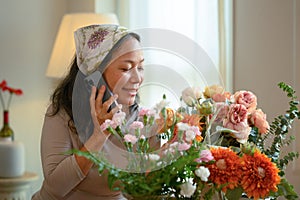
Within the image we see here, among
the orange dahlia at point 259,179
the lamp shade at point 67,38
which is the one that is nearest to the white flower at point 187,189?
the orange dahlia at point 259,179

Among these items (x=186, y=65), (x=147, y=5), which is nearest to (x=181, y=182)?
(x=186, y=65)

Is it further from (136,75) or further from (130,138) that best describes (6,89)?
(130,138)

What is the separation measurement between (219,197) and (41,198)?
78cm

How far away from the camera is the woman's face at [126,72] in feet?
4.40

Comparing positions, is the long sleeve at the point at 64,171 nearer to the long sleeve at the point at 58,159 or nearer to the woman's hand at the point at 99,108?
the long sleeve at the point at 58,159

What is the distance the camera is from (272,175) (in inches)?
43.8

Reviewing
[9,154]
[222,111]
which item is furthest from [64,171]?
[9,154]

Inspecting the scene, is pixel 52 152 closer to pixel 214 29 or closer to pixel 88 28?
pixel 88 28

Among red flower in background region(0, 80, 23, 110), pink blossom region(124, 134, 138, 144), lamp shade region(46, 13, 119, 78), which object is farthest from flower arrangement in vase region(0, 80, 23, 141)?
pink blossom region(124, 134, 138, 144)

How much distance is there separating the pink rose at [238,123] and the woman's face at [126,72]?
0.23 m

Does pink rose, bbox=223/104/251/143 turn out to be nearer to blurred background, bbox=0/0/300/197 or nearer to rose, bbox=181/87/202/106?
rose, bbox=181/87/202/106

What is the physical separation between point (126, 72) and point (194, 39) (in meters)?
1.45

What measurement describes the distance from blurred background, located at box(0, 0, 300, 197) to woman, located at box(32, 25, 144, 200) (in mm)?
987

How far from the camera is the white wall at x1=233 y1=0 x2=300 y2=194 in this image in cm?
235
